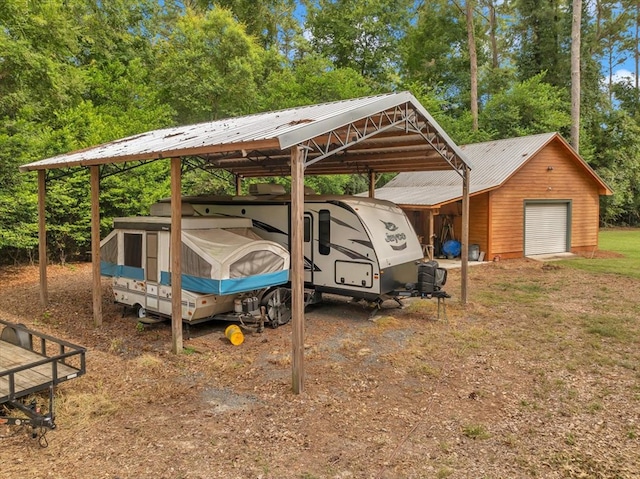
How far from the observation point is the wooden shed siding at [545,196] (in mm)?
17688

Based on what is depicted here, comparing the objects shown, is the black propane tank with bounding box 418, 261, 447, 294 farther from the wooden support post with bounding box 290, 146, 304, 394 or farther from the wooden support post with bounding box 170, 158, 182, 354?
the wooden support post with bounding box 170, 158, 182, 354

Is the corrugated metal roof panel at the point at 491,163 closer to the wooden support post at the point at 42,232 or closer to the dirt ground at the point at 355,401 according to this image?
the dirt ground at the point at 355,401

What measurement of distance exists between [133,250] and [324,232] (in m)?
3.65

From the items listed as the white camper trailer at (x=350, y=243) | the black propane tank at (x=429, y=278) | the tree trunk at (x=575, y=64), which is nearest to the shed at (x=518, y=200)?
the tree trunk at (x=575, y=64)

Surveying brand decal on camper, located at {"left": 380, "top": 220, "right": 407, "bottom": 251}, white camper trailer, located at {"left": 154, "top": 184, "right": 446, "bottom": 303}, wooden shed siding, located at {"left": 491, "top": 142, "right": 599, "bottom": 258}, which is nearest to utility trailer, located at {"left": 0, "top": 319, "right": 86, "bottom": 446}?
white camper trailer, located at {"left": 154, "top": 184, "right": 446, "bottom": 303}

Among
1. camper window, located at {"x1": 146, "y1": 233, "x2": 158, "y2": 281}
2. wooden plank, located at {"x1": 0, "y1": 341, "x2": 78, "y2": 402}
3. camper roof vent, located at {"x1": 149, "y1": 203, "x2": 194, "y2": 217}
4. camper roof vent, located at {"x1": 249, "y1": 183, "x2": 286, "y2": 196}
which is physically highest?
camper roof vent, located at {"x1": 249, "y1": 183, "x2": 286, "y2": 196}

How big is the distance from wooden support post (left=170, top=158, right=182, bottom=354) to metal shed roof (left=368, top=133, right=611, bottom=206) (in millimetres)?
10676

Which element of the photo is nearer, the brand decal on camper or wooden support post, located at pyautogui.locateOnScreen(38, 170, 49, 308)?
the brand decal on camper

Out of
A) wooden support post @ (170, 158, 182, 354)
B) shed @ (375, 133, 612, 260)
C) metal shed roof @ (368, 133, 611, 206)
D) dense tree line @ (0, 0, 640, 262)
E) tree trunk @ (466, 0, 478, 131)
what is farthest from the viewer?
tree trunk @ (466, 0, 478, 131)

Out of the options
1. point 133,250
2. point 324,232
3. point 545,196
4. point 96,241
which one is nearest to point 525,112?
point 545,196

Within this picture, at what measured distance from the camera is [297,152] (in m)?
5.67

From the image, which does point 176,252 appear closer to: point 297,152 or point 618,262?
point 297,152

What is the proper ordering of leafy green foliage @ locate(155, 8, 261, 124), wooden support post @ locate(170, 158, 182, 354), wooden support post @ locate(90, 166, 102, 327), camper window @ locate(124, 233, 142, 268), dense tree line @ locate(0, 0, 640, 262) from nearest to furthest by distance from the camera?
wooden support post @ locate(170, 158, 182, 354)
wooden support post @ locate(90, 166, 102, 327)
camper window @ locate(124, 233, 142, 268)
dense tree line @ locate(0, 0, 640, 262)
leafy green foliage @ locate(155, 8, 261, 124)

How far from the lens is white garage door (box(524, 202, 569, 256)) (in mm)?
18734
